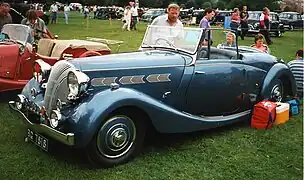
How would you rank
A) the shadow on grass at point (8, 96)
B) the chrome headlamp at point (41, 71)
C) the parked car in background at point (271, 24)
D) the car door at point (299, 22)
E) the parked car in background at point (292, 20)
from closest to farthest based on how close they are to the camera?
1. the chrome headlamp at point (41, 71)
2. the shadow on grass at point (8, 96)
3. the parked car in background at point (271, 24)
4. the parked car in background at point (292, 20)
5. the car door at point (299, 22)

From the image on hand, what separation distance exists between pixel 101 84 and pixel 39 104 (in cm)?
84

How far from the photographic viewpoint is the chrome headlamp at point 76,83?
3.93 m

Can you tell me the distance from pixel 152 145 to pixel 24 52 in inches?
130

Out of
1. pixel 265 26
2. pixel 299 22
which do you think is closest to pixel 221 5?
pixel 299 22

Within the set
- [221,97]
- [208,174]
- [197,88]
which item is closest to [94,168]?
[208,174]

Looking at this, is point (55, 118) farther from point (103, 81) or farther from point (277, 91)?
point (277, 91)

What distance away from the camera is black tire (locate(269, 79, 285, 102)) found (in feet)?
20.1

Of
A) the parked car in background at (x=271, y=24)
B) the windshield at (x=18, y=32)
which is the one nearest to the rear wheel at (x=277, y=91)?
the windshield at (x=18, y=32)

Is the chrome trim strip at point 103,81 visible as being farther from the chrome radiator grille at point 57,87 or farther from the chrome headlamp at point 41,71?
the chrome headlamp at point 41,71

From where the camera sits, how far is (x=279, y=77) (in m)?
6.25

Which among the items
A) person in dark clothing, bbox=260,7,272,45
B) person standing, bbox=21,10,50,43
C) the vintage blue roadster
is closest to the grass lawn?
the vintage blue roadster

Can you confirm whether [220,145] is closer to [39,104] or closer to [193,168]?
[193,168]

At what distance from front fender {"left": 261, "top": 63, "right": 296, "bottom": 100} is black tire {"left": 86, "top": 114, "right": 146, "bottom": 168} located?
8.04 feet

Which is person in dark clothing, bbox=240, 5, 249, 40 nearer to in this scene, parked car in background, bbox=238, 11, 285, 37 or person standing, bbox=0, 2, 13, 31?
parked car in background, bbox=238, 11, 285, 37
